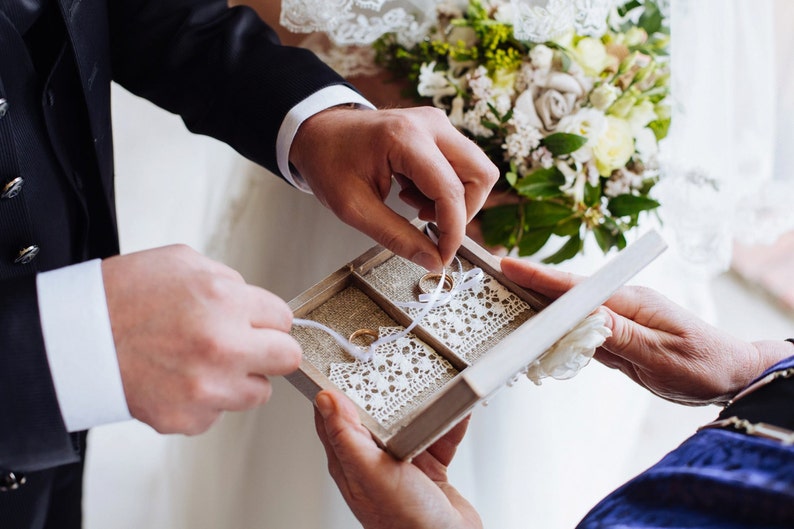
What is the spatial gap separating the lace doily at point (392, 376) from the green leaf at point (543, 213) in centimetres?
53

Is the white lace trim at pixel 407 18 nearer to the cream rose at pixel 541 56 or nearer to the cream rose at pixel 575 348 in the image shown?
the cream rose at pixel 541 56

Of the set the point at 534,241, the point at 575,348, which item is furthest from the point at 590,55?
the point at 575,348

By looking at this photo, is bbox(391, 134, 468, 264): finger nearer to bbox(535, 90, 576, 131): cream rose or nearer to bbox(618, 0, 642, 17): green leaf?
bbox(535, 90, 576, 131): cream rose

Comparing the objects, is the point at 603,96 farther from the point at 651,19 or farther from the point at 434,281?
the point at 434,281

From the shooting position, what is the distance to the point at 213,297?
25.0 inches

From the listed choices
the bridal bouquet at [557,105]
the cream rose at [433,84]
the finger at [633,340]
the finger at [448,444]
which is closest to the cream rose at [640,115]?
the bridal bouquet at [557,105]

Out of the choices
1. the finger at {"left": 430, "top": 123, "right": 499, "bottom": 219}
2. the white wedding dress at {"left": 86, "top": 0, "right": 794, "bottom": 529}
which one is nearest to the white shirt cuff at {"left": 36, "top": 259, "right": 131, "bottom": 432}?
the finger at {"left": 430, "top": 123, "right": 499, "bottom": 219}

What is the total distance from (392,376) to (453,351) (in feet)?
0.27

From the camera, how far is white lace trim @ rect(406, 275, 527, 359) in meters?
0.87

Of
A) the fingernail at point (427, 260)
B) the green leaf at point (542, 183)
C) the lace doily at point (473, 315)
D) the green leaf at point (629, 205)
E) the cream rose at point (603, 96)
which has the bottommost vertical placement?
the green leaf at point (629, 205)

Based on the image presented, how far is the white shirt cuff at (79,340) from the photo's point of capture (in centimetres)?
62

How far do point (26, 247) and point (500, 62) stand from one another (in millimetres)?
870

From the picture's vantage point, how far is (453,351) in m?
0.84

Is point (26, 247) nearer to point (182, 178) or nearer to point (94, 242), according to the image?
point (94, 242)
